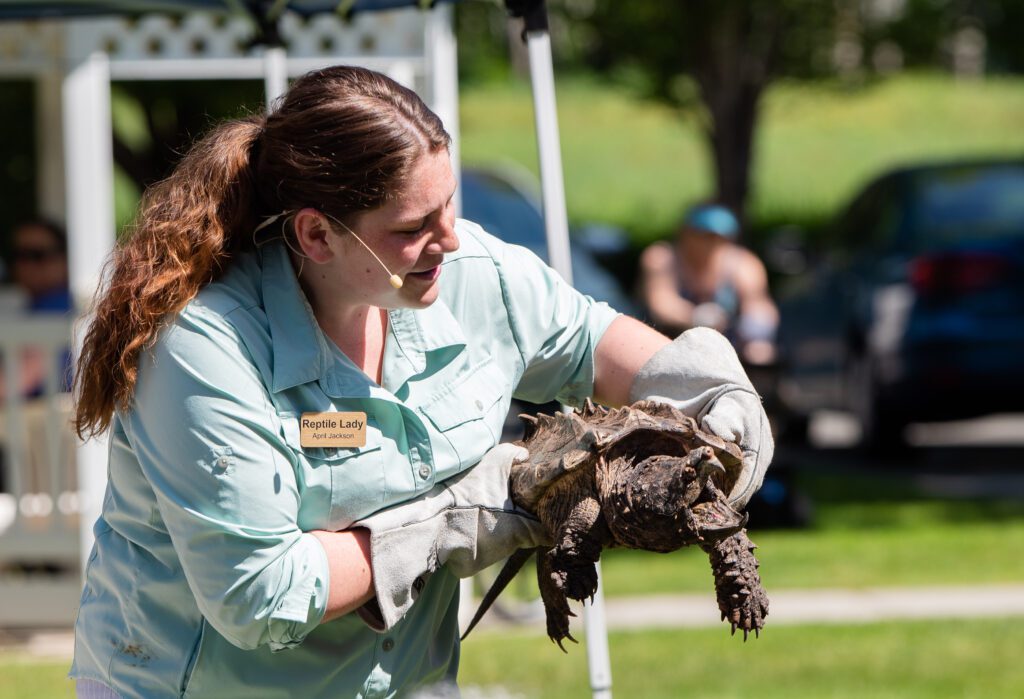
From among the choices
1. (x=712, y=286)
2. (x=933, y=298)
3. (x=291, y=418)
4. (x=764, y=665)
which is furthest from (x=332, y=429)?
(x=933, y=298)

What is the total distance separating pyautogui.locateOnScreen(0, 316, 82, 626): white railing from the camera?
22.0 feet

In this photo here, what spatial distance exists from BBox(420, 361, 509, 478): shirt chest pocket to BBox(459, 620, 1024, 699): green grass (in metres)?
2.85

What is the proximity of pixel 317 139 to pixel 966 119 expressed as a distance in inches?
1130

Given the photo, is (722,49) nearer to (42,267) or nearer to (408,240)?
(42,267)

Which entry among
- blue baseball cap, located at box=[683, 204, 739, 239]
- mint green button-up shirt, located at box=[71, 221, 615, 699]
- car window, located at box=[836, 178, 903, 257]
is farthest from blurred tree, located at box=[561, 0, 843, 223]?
mint green button-up shirt, located at box=[71, 221, 615, 699]

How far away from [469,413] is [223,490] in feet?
1.56

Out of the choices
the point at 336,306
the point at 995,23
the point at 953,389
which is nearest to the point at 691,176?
the point at 995,23

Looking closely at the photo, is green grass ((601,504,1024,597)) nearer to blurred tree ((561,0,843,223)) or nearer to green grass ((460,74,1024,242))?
blurred tree ((561,0,843,223))

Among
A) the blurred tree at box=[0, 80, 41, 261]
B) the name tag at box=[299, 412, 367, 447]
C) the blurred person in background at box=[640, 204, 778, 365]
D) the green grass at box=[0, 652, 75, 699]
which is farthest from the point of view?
the blurred tree at box=[0, 80, 41, 261]

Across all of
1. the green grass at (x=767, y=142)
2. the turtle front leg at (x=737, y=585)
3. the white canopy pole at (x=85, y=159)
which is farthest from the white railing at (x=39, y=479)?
the green grass at (x=767, y=142)

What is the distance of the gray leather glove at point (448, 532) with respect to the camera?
2.30 m

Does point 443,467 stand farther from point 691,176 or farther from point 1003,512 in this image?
point 691,176

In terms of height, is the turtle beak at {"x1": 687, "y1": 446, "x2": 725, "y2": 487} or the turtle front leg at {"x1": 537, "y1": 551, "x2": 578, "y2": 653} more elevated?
the turtle beak at {"x1": 687, "y1": 446, "x2": 725, "y2": 487}

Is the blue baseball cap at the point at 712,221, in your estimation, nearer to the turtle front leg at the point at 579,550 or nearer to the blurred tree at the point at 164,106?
the blurred tree at the point at 164,106
